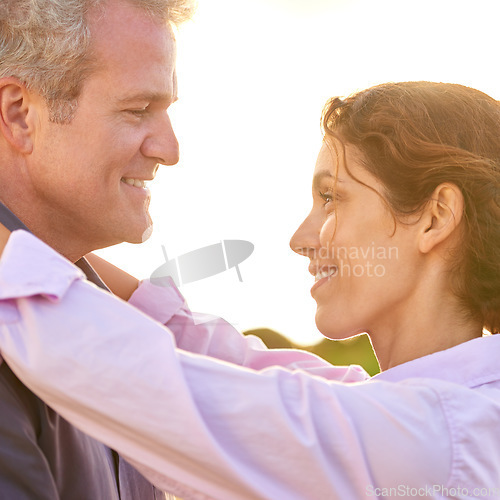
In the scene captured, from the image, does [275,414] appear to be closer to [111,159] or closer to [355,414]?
[355,414]

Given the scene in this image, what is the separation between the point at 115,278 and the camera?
2611 mm

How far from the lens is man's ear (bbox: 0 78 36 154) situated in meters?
2.15

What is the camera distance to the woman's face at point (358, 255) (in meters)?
2.03

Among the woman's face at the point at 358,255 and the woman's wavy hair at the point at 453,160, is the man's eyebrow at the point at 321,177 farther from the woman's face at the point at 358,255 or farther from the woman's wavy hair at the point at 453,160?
the woman's wavy hair at the point at 453,160

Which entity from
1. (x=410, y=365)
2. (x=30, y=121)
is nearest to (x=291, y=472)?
(x=410, y=365)

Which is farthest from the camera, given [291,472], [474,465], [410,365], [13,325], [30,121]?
[30,121]

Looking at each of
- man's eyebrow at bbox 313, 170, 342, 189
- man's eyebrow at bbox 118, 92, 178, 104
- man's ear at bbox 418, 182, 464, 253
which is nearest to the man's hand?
man's eyebrow at bbox 118, 92, 178, 104

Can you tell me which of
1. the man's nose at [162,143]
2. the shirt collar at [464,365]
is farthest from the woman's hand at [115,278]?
the shirt collar at [464,365]

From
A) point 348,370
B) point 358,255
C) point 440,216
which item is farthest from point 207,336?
point 440,216

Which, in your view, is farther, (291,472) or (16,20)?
(16,20)

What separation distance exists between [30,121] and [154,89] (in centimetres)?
44

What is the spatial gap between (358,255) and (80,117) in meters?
1.05

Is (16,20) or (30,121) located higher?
(16,20)

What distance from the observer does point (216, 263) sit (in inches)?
110
